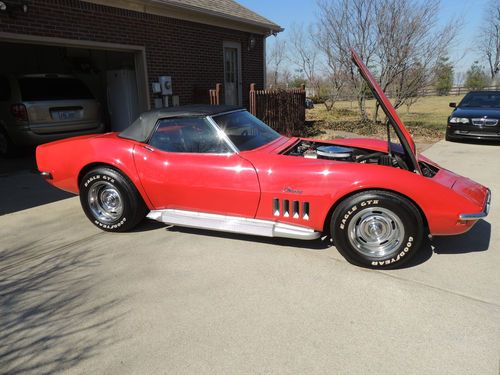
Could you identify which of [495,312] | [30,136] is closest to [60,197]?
Result: [30,136]

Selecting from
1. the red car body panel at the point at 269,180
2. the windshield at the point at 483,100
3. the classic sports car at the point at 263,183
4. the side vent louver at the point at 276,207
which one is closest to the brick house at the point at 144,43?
the classic sports car at the point at 263,183

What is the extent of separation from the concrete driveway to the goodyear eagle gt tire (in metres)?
0.18

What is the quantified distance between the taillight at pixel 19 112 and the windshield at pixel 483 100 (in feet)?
37.3

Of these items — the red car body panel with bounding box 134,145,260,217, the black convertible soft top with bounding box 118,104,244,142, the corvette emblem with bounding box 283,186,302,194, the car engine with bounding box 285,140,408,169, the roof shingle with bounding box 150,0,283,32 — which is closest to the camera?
the corvette emblem with bounding box 283,186,302,194

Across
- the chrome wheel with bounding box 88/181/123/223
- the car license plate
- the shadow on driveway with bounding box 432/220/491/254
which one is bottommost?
the shadow on driveway with bounding box 432/220/491/254

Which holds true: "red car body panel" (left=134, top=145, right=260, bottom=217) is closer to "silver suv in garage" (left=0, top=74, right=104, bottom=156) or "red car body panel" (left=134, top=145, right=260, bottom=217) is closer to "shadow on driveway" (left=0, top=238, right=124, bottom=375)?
"shadow on driveway" (left=0, top=238, right=124, bottom=375)

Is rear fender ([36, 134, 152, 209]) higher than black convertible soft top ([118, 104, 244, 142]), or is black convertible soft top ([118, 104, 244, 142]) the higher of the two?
black convertible soft top ([118, 104, 244, 142])

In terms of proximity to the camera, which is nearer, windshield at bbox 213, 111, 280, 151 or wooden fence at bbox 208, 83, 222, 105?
windshield at bbox 213, 111, 280, 151

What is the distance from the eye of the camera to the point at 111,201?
416cm

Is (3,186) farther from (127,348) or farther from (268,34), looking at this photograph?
(268,34)

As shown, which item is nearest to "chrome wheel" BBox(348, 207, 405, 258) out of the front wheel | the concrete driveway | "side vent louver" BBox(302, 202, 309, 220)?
the front wheel

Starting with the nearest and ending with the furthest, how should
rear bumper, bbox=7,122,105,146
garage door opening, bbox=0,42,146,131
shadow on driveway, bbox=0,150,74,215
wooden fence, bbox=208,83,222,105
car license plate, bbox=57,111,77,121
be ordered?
shadow on driveway, bbox=0,150,74,215 < rear bumper, bbox=7,122,105,146 < car license plate, bbox=57,111,77,121 < wooden fence, bbox=208,83,222,105 < garage door opening, bbox=0,42,146,131

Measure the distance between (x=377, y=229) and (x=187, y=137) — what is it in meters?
2.08

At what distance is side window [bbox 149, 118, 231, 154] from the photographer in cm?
368
